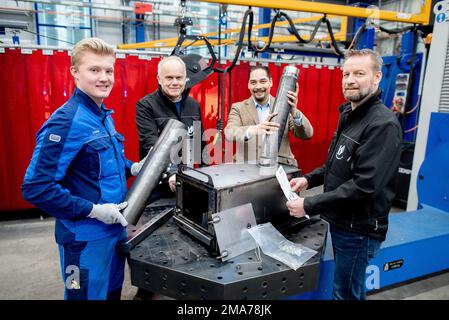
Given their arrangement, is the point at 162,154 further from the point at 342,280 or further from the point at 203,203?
the point at 342,280

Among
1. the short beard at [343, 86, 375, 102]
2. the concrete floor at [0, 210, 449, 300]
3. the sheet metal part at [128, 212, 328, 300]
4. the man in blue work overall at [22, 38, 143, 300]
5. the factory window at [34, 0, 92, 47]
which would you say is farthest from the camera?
the factory window at [34, 0, 92, 47]

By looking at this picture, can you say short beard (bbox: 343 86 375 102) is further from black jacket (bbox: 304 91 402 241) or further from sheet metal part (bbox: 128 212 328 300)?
sheet metal part (bbox: 128 212 328 300)

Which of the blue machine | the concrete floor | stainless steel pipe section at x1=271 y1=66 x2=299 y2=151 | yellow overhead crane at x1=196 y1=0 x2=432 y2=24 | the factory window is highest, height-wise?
the factory window

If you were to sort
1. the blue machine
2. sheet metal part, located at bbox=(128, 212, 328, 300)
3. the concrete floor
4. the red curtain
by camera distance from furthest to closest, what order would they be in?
the red curtain < the concrete floor < the blue machine < sheet metal part, located at bbox=(128, 212, 328, 300)

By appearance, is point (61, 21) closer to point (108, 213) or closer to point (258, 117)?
point (258, 117)

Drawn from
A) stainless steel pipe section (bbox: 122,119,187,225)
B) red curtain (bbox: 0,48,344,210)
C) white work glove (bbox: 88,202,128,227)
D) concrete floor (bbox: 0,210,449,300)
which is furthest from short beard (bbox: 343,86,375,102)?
red curtain (bbox: 0,48,344,210)

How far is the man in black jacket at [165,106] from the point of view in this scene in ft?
5.15

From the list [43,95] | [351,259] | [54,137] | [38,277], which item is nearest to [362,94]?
[351,259]

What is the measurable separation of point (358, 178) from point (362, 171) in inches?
1.1

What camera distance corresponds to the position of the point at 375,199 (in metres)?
1.18

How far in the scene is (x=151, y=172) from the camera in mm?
1056

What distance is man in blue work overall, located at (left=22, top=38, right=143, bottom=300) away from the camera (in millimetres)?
917

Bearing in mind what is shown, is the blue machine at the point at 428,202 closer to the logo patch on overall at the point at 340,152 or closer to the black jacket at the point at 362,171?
the black jacket at the point at 362,171

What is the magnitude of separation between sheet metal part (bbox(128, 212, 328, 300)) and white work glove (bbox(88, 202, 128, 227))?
107 millimetres
